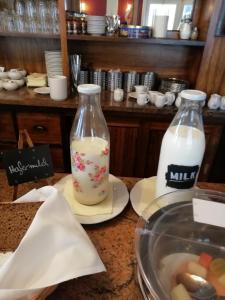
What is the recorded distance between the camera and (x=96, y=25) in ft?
5.06

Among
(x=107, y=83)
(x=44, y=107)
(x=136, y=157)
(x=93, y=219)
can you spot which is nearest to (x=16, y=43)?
(x=44, y=107)

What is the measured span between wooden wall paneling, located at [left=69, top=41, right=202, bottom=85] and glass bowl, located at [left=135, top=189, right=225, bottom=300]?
148cm

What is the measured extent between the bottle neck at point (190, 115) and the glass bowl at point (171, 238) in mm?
175

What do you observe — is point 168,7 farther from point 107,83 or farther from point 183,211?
point 183,211

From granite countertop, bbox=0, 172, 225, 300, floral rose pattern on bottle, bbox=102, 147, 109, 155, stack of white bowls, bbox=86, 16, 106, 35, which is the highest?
stack of white bowls, bbox=86, 16, 106, 35

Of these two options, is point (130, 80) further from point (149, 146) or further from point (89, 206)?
point (89, 206)

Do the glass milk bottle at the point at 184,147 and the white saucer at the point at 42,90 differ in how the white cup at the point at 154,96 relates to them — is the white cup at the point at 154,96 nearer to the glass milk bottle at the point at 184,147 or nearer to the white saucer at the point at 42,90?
the white saucer at the point at 42,90

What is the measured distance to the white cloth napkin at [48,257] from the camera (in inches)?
14.3

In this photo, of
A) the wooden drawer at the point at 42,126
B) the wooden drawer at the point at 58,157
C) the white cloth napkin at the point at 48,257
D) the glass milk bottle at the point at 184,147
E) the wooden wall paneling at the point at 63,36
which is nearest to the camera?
the white cloth napkin at the point at 48,257

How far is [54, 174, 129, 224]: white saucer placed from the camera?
0.61 metres

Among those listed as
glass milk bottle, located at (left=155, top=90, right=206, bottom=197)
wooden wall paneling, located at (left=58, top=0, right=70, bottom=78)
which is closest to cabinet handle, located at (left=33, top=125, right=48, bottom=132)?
wooden wall paneling, located at (left=58, top=0, right=70, bottom=78)

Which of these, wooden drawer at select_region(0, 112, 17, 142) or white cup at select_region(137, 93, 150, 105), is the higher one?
white cup at select_region(137, 93, 150, 105)

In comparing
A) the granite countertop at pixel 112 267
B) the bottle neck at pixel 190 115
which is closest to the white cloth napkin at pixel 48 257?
the granite countertop at pixel 112 267

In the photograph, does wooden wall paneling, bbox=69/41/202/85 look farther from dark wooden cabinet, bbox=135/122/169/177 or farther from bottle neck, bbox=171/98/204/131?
bottle neck, bbox=171/98/204/131
